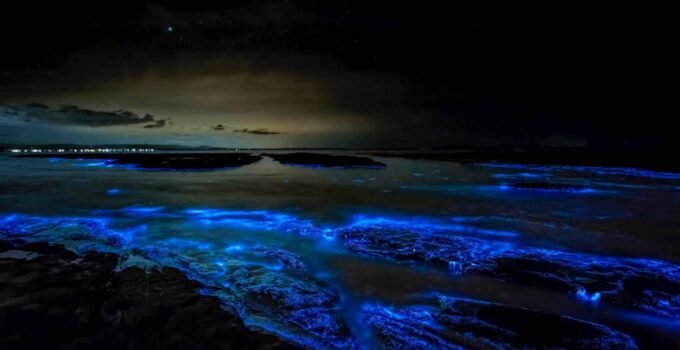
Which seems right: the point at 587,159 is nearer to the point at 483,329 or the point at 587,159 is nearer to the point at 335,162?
the point at 335,162

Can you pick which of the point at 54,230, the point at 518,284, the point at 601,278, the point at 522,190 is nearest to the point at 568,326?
the point at 518,284

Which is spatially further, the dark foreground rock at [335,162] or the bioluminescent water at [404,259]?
the dark foreground rock at [335,162]

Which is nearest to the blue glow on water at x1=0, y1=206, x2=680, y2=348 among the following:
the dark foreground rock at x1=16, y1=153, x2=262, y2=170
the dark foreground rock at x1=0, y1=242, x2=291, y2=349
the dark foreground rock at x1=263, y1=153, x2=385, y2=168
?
the dark foreground rock at x1=0, y1=242, x2=291, y2=349

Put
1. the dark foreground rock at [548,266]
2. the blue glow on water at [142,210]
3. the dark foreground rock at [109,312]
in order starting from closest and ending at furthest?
the dark foreground rock at [109,312], the dark foreground rock at [548,266], the blue glow on water at [142,210]

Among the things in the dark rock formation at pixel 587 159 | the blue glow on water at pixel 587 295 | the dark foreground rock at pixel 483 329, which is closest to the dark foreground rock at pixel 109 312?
the dark foreground rock at pixel 483 329

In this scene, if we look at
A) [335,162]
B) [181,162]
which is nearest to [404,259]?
[335,162]

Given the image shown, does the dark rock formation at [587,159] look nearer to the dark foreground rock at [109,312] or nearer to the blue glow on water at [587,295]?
the blue glow on water at [587,295]

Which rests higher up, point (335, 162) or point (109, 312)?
point (335, 162)
